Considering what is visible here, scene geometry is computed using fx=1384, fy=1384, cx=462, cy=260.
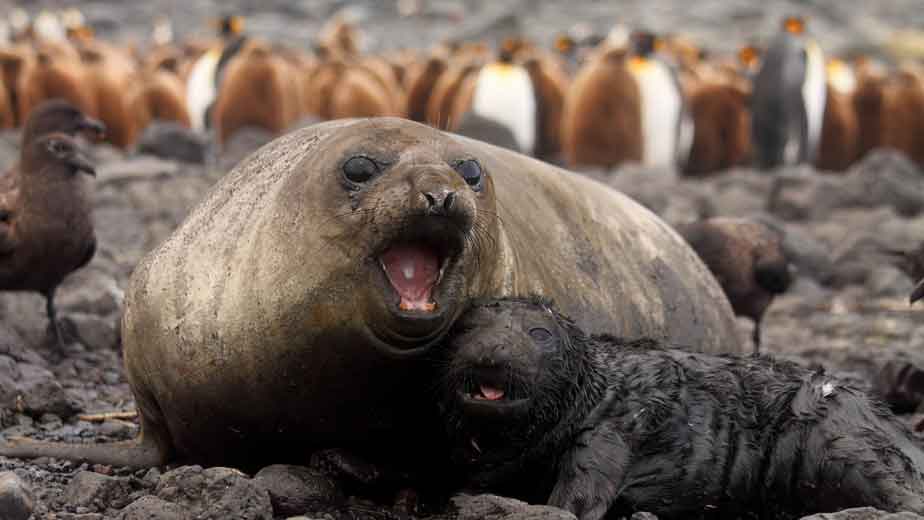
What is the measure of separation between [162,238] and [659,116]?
8354 millimetres

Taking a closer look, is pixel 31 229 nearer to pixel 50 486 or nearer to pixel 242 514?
pixel 50 486

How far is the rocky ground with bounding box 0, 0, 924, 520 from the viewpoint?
3607mm

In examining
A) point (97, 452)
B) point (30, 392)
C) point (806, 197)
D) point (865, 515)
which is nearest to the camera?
point (865, 515)

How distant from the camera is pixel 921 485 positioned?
3613 millimetres

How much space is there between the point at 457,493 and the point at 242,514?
0.59 metres

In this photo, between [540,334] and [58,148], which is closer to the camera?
[540,334]

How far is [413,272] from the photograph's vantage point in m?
3.67

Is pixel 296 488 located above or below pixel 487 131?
above

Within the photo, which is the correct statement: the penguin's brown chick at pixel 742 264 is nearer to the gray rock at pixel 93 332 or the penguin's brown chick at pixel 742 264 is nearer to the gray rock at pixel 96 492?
the gray rock at pixel 93 332

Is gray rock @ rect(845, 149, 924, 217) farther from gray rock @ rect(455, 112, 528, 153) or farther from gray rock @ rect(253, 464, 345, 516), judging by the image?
gray rock @ rect(253, 464, 345, 516)

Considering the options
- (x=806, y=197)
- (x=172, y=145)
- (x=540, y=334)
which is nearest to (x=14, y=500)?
(x=540, y=334)

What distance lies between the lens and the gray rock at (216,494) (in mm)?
3518

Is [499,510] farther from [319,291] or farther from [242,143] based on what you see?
[242,143]

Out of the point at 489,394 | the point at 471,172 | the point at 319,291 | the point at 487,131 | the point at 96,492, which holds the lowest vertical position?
the point at 487,131
